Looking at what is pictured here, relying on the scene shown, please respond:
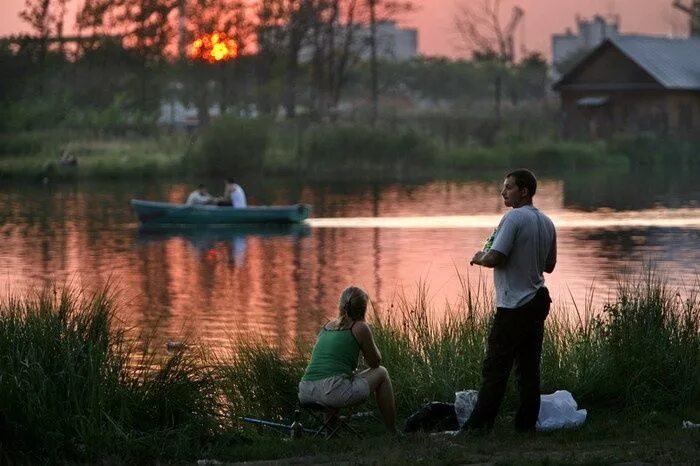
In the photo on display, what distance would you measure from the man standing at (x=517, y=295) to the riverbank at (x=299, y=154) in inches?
2074

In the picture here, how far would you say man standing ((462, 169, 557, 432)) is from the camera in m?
11.2

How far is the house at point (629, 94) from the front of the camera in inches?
Result: 3078

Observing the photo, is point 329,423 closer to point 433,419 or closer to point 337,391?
point 337,391

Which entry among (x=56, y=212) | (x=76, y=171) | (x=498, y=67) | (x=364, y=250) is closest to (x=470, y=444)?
(x=364, y=250)

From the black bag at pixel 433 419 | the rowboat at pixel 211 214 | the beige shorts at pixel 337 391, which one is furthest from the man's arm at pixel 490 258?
the rowboat at pixel 211 214

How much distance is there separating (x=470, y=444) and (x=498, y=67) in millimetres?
97023

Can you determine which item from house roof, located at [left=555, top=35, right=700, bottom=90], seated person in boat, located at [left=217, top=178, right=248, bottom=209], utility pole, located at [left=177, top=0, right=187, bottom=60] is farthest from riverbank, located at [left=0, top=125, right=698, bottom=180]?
seated person in boat, located at [left=217, top=178, right=248, bottom=209]

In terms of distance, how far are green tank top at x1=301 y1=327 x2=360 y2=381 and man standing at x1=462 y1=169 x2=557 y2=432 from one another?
929 mm

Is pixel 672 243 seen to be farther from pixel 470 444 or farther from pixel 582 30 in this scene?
pixel 582 30

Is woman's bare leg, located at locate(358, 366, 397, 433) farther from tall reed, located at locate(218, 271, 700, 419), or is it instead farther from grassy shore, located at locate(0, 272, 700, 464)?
tall reed, located at locate(218, 271, 700, 419)

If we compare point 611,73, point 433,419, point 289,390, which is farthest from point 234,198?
point 611,73

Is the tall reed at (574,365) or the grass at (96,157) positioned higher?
the grass at (96,157)

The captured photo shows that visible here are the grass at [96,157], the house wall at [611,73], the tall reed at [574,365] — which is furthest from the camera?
the house wall at [611,73]

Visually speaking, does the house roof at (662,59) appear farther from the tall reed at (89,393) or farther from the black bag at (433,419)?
the tall reed at (89,393)
